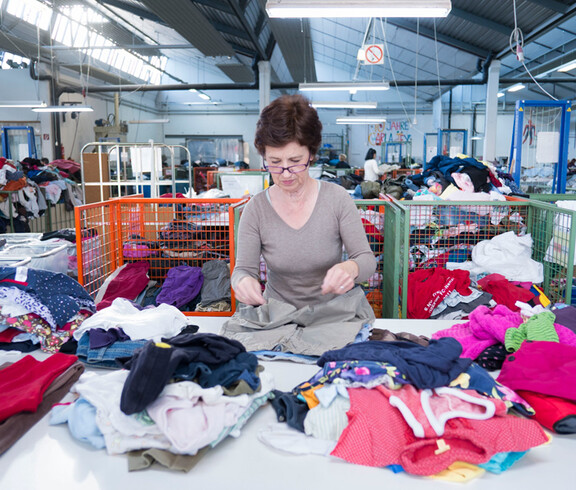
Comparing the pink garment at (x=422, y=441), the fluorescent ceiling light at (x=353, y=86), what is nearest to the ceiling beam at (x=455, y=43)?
the fluorescent ceiling light at (x=353, y=86)

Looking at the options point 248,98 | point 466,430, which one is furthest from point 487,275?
point 248,98

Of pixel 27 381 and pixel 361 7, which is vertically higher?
pixel 361 7

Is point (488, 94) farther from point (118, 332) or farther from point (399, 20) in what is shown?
point (118, 332)

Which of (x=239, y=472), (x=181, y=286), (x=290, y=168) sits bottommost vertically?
(x=181, y=286)

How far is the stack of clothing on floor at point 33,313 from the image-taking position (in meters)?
1.63

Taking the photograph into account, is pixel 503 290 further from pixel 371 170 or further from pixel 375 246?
pixel 371 170

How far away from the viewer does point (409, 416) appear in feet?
3.45

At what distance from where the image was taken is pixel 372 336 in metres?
1.67

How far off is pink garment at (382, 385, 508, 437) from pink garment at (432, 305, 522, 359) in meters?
0.42

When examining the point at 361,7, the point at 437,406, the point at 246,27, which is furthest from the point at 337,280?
the point at 246,27

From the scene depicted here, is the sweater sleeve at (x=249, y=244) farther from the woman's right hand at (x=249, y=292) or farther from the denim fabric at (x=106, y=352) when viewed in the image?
the denim fabric at (x=106, y=352)

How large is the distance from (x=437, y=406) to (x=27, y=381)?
3.31ft

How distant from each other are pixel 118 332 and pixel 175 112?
2206cm

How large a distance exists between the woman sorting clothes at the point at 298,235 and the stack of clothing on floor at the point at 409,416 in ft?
1.52
